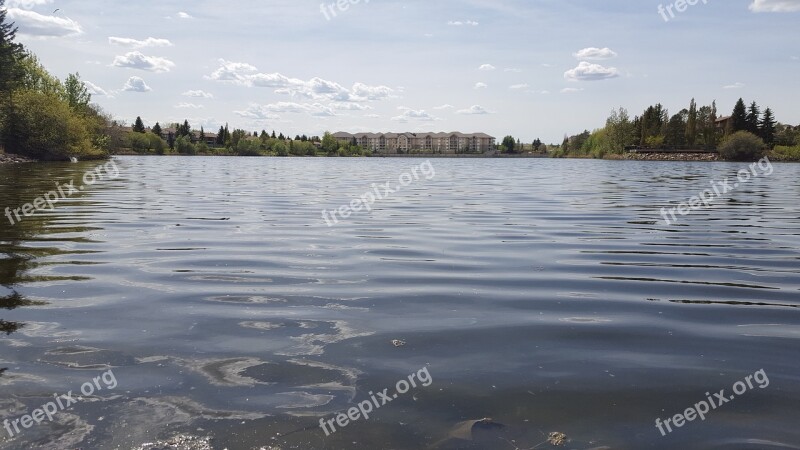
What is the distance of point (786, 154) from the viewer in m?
140

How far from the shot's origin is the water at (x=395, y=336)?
455cm

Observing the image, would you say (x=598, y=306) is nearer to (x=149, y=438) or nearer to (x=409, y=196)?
(x=149, y=438)

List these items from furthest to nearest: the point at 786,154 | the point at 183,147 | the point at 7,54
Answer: the point at 183,147 < the point at 786,154 < the point at 7,54

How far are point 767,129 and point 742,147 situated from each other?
21392 mm

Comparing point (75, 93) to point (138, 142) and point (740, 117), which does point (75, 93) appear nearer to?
point (138, 142)

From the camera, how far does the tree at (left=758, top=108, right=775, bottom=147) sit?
14862 cm

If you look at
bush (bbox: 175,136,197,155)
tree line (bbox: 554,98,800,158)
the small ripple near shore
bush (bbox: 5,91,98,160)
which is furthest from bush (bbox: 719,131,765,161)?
bush (bbox: 175,136,197,155)

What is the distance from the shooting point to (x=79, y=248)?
1238 cm

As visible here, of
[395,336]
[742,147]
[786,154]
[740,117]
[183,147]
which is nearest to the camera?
[395,336]

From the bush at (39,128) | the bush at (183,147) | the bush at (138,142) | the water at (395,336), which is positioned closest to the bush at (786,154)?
the bush at (39,128)

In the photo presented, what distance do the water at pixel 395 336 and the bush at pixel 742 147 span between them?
13636 cm

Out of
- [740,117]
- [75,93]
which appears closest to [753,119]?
[740,117]

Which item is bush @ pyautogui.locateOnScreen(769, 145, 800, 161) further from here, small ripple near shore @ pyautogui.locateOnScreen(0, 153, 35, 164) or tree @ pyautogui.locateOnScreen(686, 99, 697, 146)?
small ripple near shore @ pyautogui.locateOnScreen(0, 153, 35, 164)

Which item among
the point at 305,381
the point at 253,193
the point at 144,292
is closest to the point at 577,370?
the point at 305,381
